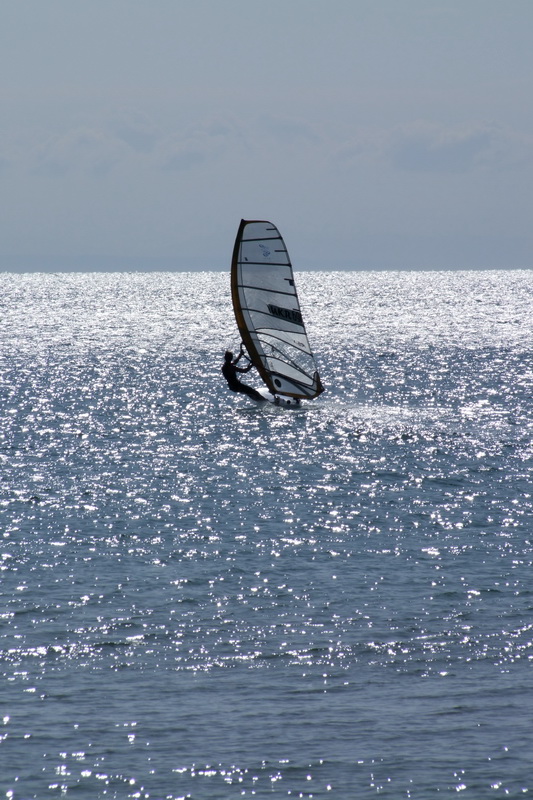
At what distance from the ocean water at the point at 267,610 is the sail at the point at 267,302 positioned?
4.56 m

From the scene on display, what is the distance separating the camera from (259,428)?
59.1m

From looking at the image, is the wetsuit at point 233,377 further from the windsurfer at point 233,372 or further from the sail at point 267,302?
the sail at point 267,302

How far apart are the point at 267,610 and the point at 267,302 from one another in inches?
1446

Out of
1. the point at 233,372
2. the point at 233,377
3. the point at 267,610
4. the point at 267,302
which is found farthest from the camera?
the point at 233,377

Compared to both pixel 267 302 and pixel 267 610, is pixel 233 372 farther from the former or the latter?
pixel 267 610

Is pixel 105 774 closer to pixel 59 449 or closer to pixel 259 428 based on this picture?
pixel 59 449

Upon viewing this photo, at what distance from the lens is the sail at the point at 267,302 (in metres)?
60.2

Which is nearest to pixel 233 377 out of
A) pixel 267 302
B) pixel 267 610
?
pixel 267 302

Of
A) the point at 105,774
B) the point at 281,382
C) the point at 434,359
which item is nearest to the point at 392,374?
the point at 434,359

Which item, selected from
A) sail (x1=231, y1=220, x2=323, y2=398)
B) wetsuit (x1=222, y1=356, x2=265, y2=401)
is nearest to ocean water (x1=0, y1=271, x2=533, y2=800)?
wetsuit (x1=222, y1=356, x2=265, y2=401)

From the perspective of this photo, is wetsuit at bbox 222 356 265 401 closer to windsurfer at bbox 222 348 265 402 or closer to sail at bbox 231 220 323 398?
windsurfer at bbox 222 348 265 402

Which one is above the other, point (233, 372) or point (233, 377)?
point (233, 377)

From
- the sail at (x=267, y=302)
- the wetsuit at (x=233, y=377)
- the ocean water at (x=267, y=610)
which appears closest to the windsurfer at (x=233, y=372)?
the wetsuit at (x=233, y=377)

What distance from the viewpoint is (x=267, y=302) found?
6091cm
